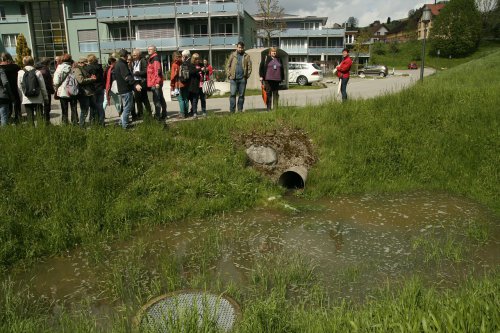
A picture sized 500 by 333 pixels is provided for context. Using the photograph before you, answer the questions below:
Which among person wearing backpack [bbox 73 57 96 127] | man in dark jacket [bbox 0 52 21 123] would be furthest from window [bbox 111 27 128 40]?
person wearing backpack [bbox 73 57 96 127]

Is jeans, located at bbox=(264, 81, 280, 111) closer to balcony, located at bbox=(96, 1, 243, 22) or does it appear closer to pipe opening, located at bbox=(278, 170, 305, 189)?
pipe opening, located at bbox=(278, 170, 305, 189)

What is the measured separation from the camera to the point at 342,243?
6.21 m

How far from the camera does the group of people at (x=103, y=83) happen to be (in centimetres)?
938

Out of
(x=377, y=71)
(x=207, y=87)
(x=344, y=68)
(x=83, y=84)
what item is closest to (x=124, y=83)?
(x=83, y=84)

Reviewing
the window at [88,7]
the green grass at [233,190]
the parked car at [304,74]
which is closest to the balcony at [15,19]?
the window at [88,7]

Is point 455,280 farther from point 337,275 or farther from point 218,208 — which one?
point 218,208

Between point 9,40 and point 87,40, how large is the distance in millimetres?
8468

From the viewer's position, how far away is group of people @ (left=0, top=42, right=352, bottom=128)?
9.38 meters

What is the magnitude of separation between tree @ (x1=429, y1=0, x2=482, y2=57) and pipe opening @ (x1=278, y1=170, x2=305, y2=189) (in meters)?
70.9

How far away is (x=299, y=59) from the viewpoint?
2472 inches

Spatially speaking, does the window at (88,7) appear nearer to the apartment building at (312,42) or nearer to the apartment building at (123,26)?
the apartment building at (123,26)

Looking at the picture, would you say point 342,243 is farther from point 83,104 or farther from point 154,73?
point 83,104

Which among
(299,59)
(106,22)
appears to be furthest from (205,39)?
(299,59)

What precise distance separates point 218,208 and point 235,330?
4.09 meters
